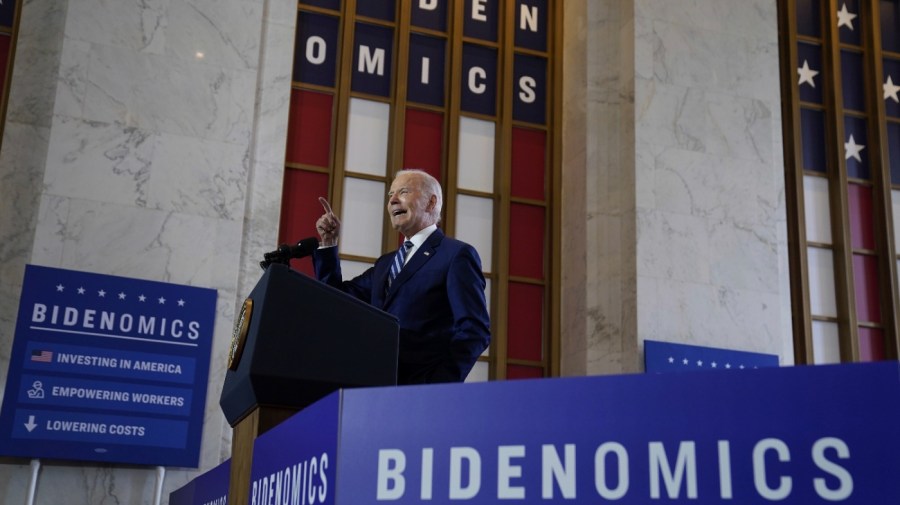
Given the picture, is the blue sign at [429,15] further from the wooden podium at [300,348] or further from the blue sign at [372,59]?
Answer: the wooden podium at [300,348]

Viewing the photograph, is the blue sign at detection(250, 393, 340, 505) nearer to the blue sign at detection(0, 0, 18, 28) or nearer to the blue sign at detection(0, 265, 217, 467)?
the blue sign at detection(0, 265, 217, 467)

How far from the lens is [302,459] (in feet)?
7.26

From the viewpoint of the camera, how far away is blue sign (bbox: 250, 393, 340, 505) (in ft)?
6.68

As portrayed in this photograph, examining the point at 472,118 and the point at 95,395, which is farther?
the point at 472,118

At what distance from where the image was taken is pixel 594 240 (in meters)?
8.05

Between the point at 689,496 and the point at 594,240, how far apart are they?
253 inches

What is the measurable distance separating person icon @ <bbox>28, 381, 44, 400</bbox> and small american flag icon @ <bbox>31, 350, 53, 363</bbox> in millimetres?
138

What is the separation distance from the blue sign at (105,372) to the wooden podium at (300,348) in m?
3.65

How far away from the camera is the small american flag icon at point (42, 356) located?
6.14 m

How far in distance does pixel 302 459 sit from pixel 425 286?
188cm

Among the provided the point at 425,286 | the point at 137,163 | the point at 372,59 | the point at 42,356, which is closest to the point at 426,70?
the point at 372,59

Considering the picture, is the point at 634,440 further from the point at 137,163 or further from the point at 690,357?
the point at 690,357

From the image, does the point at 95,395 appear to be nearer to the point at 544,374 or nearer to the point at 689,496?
the point at 544,374

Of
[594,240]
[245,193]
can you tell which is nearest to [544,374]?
[594,240]
